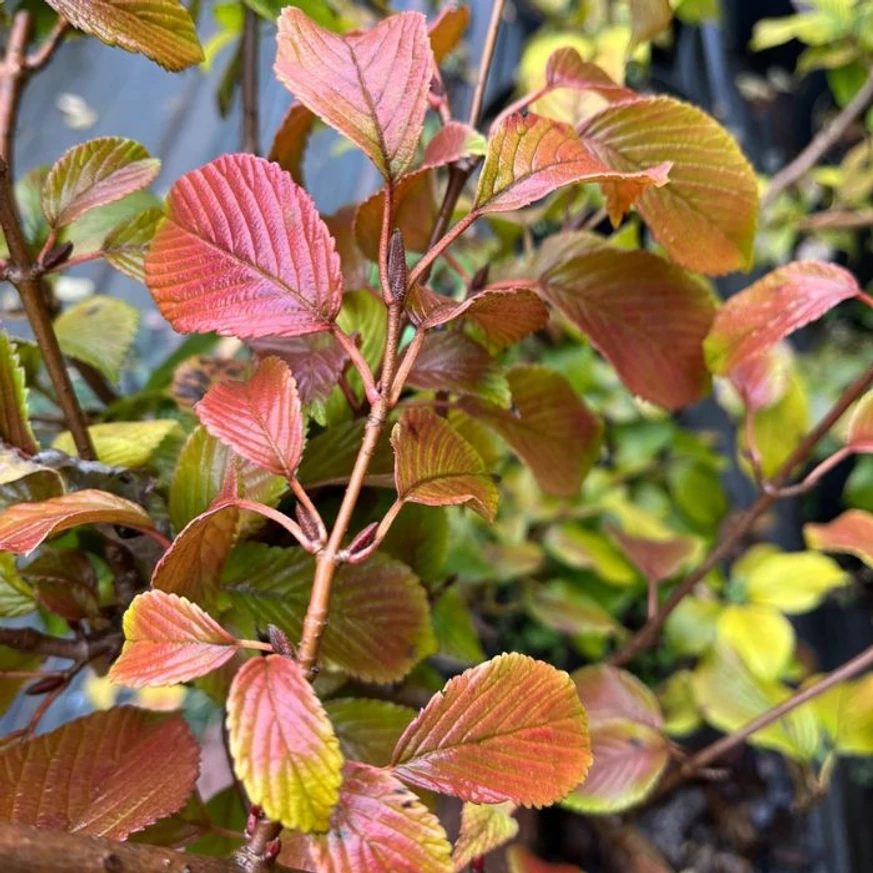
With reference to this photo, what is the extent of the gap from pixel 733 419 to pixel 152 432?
1.11 metres

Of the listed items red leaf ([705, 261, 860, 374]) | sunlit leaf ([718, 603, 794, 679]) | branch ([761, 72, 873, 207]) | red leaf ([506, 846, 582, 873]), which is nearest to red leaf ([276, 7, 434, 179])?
red leaf ([705, 261, 860, 374])

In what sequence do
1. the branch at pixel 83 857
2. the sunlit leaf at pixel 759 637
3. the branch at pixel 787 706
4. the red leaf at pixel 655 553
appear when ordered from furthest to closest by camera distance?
the sunlit leaf at pixel 759 637, the red leaf at pixel 655 553, the branch at pixel 787 706, the branch at pixel 83 857

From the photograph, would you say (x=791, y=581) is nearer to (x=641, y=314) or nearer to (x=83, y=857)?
(x=641, y=314)

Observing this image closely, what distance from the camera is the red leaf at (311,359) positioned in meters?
0.34

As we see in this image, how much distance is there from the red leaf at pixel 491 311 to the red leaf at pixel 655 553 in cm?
38

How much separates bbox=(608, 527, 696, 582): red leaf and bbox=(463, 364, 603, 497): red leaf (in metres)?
0.23

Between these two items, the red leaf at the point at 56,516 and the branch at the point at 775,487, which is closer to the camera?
the red leaf at the point at 56,516

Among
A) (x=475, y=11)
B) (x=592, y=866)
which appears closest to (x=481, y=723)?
(x=592, y=866)

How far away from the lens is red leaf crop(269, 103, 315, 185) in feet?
1.33

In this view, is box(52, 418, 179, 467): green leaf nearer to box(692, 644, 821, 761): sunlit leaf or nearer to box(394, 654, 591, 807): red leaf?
box(394, 654, 591, 807): red leaf

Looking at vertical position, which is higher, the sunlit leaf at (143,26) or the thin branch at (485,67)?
the sunlit leaf at (143,26)

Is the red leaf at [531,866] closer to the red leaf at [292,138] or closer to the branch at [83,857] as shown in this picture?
the branch at [83,857]

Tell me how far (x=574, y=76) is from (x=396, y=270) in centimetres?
21

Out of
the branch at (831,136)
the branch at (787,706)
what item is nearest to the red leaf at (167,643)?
the branch at (787,706)
